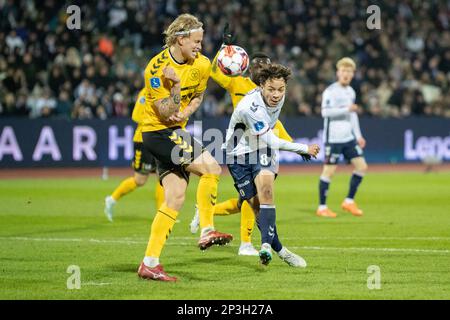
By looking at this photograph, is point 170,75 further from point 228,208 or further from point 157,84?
point 228,208

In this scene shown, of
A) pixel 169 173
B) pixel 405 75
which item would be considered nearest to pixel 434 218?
pixel 169 173

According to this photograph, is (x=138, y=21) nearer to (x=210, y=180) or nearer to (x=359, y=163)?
(x=359, y=163)

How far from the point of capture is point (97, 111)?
2370cm

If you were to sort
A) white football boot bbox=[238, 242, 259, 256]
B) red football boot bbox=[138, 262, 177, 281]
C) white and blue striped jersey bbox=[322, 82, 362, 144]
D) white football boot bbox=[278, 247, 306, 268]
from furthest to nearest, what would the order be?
1. white and blue striped jersey bbox=[322, 82, 362, 144]
2. white football boot bbox=[238, 242, 259, 256]
3. white football boot bbox=[278, 247, 306, 268]
4. red football boot bbox=[138, 262, 177, 281]

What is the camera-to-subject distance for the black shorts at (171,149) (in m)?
8.56

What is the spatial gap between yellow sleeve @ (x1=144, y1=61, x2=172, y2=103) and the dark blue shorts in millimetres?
1361

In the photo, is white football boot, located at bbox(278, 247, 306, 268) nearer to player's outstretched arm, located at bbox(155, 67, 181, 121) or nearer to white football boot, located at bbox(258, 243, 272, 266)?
white football boot, located at bbox(258, 243, 272, 266)

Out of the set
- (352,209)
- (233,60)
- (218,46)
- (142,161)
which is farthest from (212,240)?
(218,46)

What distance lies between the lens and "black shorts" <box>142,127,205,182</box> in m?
8.56

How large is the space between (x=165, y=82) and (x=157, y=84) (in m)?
0.09

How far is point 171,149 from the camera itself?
8.55 m

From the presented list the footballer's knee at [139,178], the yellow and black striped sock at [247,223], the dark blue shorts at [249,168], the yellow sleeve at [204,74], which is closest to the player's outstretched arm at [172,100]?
the yellow sleeve at [204,74]

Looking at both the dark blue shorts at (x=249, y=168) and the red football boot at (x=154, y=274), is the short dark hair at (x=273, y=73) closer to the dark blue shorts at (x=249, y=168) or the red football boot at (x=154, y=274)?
the dark blue shorts at (x=249, y=168)

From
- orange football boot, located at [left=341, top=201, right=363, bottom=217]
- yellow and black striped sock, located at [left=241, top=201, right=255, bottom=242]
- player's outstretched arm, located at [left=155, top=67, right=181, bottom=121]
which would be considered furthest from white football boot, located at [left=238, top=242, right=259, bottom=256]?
orange football boot, located at [left=341, top=201, right=363, bottom=217]
